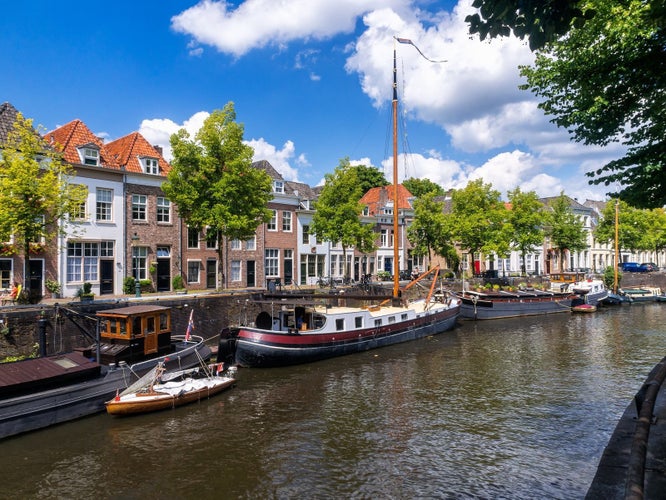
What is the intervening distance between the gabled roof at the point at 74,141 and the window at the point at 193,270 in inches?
356

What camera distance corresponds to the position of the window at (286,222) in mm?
44719

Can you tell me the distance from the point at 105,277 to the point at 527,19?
31.7 metres

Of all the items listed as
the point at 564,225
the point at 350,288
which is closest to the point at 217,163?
the point at 350,288

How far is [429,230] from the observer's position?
49812mm

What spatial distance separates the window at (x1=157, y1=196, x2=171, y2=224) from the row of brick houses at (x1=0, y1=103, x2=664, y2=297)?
2.9 inches

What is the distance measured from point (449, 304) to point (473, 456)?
2328 centimetres

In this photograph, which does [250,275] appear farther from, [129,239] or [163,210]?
[129,239]

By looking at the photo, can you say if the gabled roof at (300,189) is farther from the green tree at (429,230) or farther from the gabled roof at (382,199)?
the green tree at (429,230)

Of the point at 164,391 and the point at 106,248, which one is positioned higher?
the point at 106,248

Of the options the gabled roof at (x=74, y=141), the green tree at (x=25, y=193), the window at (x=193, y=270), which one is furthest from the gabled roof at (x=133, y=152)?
the green tree at (x=25, y=193)

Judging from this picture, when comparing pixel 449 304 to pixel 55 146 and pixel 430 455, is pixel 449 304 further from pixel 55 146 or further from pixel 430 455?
pixel 55 146

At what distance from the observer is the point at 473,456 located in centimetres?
1253

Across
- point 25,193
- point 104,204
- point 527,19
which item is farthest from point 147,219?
point 527,19

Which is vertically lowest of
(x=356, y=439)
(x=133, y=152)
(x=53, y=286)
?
(x=356, y=439)
